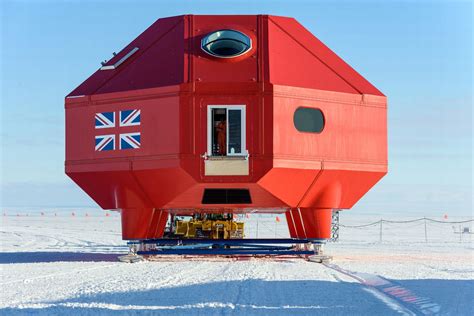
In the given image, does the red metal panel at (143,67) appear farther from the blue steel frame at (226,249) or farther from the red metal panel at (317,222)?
the red metal panel at (317,222)

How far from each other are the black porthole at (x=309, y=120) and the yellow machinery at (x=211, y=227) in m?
6.28

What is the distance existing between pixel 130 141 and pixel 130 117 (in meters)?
0.61

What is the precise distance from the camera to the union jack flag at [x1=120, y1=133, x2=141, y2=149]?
1903cm

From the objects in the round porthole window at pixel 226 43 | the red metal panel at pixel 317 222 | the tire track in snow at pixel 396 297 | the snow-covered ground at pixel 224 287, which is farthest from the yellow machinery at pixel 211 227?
the tire track in snow at pixel 396 297

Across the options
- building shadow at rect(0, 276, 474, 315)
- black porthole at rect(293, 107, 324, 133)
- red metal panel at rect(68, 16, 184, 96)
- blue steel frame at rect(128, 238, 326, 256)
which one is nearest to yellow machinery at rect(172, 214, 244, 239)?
blue steel frame at rect(128, 238, 326, 256)

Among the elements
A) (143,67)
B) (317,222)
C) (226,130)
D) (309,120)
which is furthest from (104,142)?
(317,222)

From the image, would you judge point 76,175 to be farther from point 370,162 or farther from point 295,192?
point 370,162

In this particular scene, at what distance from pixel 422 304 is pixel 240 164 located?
824 centimetres

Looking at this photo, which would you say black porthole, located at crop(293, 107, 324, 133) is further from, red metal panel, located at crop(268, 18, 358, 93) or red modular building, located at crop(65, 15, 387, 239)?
red metal panel, located at crop(268, 18, 358, 93)

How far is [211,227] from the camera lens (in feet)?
81.6

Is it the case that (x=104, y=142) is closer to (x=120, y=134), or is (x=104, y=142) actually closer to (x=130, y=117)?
(x=120, y=134)

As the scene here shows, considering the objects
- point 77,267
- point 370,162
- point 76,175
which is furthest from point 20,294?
point 370,162

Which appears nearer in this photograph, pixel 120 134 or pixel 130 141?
pixel 130 141

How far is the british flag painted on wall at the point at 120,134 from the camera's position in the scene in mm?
19047
